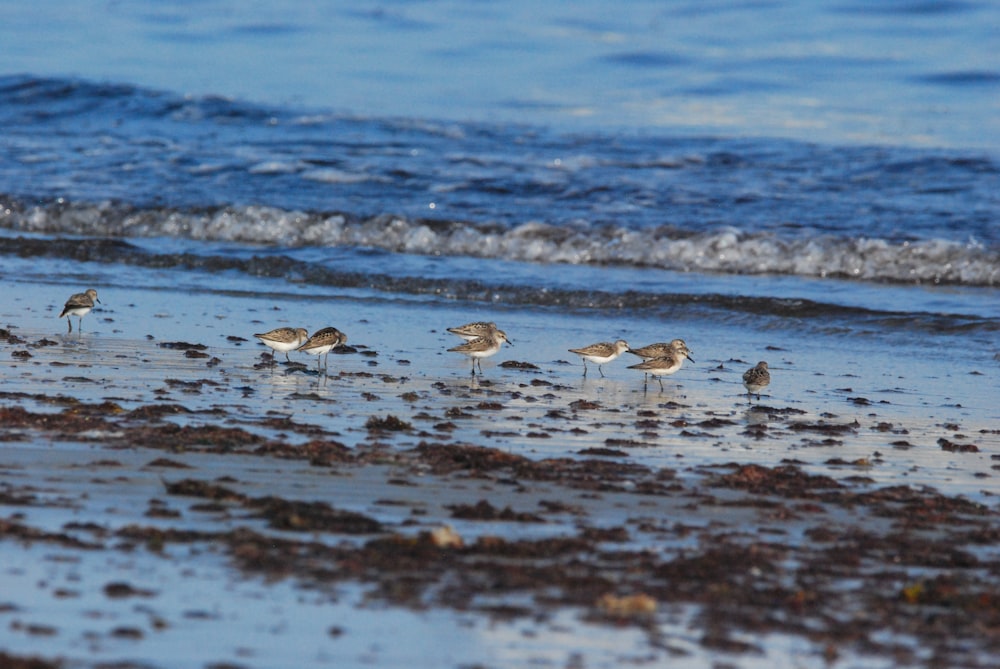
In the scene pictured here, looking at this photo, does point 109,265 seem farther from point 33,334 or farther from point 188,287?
point 33,334

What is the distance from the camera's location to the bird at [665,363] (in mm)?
9586

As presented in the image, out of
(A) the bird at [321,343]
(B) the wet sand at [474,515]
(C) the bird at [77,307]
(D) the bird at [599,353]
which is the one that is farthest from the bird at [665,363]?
(C) the bird at [77,307]

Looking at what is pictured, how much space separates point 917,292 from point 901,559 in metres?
9.88

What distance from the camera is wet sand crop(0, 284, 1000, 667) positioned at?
4.29 metres

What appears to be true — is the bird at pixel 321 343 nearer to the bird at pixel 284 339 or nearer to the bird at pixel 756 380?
the bird at pixel 284 339

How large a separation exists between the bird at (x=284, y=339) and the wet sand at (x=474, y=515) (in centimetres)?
20

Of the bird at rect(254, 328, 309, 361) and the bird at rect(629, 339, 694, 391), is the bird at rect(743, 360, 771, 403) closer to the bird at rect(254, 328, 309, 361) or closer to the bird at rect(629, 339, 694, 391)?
the bird at rect(629, 339, 694, 391)

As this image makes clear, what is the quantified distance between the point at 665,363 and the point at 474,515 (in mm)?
4295

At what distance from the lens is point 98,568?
15.4 ft

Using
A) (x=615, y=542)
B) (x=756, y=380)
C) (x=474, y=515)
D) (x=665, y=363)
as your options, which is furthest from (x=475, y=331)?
(x=615, y=542)

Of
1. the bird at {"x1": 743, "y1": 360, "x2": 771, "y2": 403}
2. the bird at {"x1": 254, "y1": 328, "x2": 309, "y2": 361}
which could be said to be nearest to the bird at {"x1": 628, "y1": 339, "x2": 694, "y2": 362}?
the bird at {"x1": 743, "y1": 360, "x2": 771, "y2": 403}

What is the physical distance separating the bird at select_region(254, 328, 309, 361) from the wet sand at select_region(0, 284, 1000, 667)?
7.9 inches

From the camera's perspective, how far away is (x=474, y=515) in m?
5.65

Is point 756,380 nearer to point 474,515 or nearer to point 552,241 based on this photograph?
point 474,515
